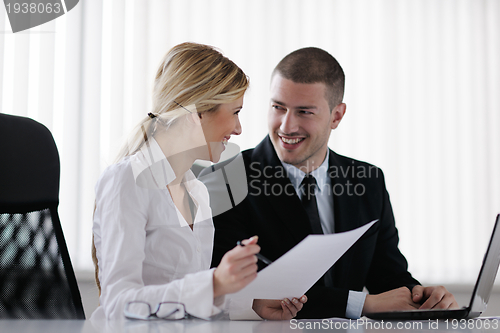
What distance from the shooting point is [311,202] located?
1.28 meters

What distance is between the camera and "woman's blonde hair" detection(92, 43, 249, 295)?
2.97 ft

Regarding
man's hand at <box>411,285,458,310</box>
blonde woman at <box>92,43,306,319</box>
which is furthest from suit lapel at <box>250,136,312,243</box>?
man's hand at <box>411,285,458,310</box>

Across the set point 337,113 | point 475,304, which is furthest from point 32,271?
point 337,113

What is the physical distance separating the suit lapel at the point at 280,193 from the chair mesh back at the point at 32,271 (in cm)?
67

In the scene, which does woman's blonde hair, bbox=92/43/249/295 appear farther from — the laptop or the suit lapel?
the laptop

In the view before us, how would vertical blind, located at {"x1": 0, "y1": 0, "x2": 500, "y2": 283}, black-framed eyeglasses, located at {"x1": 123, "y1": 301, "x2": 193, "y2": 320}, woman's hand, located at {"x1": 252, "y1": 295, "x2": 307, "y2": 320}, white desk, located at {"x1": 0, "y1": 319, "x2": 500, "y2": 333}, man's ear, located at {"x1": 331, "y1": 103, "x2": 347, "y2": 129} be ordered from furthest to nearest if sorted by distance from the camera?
vertical blind, located at {"x1": 0, "y1": 0, "x2": 500, "y2": 283} → man's ear, located at {"x1": 331, "y1": 103, "x2": 347, "y2": 129} → woman's hand, located at {"x1": 252, "y1": 295, "x2": 307, "y2": 320} → black-framed eyeglasses, located at {"x1": 123, "y1": 301, "x2": 193, "y2": 320} → white desk, located at {"x1": 0, "y1": 319, "x2": 500, "y2": 333}

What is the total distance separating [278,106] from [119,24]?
3.77ft

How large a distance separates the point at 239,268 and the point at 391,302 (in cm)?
60

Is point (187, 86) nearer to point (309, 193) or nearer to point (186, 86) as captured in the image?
point (186, 86)

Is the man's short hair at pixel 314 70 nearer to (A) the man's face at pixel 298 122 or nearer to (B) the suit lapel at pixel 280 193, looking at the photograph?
(A) the man's face at pixel 298 122

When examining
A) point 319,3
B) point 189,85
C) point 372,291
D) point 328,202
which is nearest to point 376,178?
point 328,202

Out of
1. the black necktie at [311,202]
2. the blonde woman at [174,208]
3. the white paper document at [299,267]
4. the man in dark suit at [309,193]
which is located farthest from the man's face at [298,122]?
the white paper document at [299,267]

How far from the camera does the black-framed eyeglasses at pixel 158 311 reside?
60 centimetres

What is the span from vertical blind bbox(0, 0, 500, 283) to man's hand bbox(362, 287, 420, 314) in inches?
41.6
